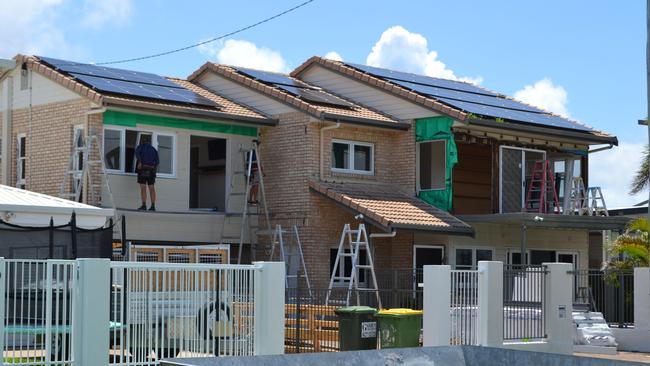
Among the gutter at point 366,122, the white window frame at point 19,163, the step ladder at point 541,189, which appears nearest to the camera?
the gutter at point 366,122

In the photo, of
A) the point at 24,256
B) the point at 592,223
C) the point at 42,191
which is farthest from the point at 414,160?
the point at 24,256

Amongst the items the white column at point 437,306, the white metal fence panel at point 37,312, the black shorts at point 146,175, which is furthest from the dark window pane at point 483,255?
the white metal fence panel at point 37,312

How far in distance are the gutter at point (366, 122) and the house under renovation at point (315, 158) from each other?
4 centimetres

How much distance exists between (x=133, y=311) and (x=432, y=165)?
1804 cm

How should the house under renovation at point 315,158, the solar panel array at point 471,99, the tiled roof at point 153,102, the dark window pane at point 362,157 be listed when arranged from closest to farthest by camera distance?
1. the tiled roof at point 153,102
2. the house under renovation at point 315,158
3. the dark window pane at point 362,157
4. the solar panel array at point 471,99

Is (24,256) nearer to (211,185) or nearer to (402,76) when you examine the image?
(211,185)

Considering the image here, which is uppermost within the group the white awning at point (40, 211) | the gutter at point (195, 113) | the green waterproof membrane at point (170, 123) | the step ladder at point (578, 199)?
the gutter at point (195, 113)

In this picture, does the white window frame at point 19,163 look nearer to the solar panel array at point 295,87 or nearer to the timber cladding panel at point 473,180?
the solar panel array at point 295,87

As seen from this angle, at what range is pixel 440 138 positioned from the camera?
30.9m

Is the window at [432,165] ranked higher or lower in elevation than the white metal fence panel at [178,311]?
higher

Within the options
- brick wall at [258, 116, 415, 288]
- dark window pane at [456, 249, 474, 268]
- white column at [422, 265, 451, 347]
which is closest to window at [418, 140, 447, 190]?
brick wall at [258, 116, 415, 288]

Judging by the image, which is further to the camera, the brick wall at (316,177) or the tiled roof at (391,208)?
the brick wall at (316,177)

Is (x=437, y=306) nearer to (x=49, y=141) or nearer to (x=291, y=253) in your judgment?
(x=291, y=253)

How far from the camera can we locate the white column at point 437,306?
2075 cm
